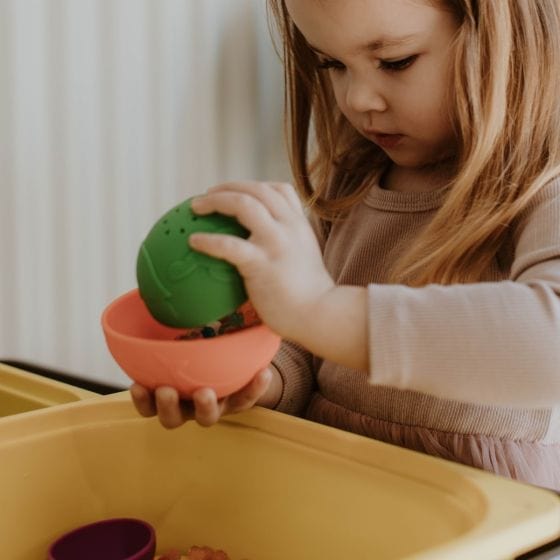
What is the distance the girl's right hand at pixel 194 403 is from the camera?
1.86ft

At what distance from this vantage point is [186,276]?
51 centimetres

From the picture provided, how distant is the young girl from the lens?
20.9 inches

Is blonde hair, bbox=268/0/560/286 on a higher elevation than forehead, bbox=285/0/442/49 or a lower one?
lower

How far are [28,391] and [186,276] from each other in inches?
16.1

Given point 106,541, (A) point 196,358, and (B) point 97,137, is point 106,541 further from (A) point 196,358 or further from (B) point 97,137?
(B) point 97,137

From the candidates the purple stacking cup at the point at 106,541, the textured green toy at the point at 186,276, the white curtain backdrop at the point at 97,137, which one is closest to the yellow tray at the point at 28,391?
the white curtain backdrop at the point at 97,137

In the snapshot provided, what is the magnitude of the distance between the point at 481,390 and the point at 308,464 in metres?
0.14

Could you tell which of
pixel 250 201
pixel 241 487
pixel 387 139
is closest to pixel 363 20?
pixel 387 139

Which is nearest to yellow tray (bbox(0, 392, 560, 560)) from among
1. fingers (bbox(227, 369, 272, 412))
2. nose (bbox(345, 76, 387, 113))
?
fingers (bbox(227, 369, 272, 412))

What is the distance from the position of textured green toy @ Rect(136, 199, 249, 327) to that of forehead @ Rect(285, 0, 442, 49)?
0.25 metres

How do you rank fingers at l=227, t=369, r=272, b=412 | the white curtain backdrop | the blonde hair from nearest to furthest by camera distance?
fingers at l=227, t=369, r=272, b=412 < the blonde hair < the white curtain backdrop

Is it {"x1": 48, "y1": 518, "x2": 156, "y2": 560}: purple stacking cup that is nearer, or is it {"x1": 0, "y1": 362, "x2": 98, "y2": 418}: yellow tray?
{"x1": 48, "y1": 518, "x2": 156, "y2": 560}: purple stacking cup

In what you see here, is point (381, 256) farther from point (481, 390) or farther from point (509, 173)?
point (481, 390)

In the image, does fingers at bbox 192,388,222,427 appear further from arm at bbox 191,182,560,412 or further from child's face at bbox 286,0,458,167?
child's face at bbox 286,0,458,167
